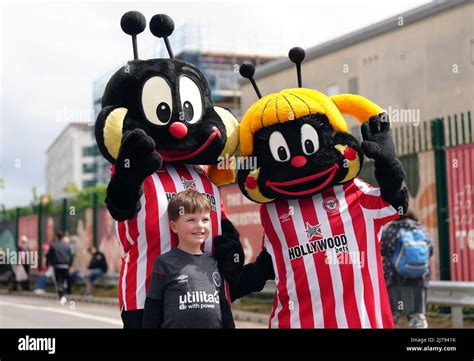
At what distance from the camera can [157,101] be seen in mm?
4121

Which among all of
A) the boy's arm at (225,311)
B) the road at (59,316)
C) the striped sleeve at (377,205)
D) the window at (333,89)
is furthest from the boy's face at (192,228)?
the window at (333,89)

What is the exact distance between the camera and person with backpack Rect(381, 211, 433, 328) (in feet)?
26.6

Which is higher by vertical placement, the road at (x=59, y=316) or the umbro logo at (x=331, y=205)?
the umbro logo at (x=331, y=205)

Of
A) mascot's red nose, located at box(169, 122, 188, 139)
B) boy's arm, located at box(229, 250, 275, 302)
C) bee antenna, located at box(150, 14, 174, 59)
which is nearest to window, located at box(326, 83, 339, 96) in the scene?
bee antenna, located at box(150, 14, 174, 59)

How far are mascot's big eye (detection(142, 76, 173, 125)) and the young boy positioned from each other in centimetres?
45

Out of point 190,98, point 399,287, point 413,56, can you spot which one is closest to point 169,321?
point 190,98

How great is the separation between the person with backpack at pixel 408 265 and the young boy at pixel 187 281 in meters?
4.52

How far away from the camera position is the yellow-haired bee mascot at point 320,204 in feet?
13.3

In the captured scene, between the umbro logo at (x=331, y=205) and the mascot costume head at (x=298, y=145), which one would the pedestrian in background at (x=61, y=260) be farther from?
the umbro logo at (x=331, y=205)

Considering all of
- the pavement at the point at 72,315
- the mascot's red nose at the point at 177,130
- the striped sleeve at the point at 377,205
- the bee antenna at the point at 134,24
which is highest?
the bee antenna at the point at 134,24

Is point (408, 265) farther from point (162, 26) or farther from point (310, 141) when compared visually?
point (162, 26)

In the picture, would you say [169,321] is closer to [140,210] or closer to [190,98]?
[140,210]

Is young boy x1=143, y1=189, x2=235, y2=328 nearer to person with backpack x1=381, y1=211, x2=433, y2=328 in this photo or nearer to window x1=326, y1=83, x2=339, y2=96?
person with backpack x1=381, y1=211, x2=433, y2=328

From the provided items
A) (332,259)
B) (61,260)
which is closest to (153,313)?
(332,259)
